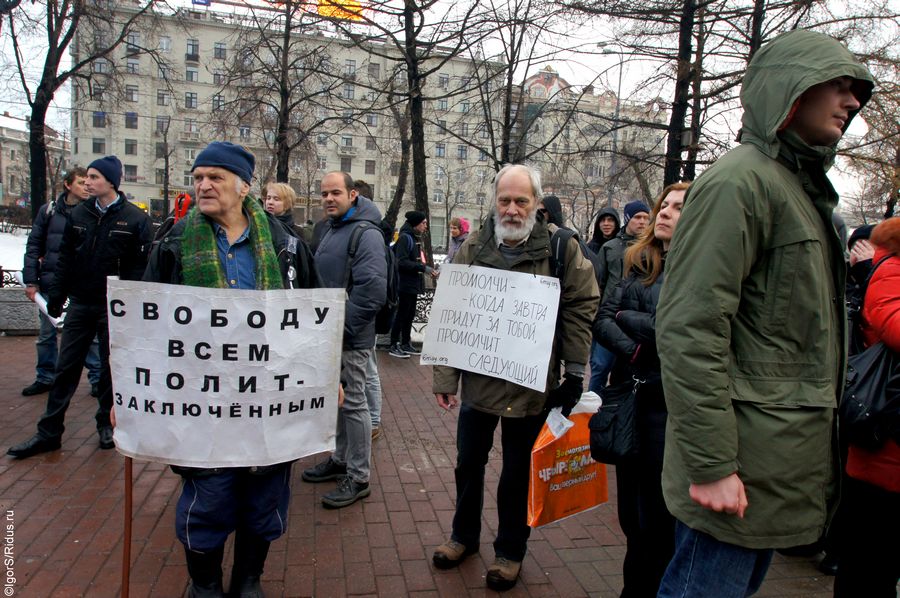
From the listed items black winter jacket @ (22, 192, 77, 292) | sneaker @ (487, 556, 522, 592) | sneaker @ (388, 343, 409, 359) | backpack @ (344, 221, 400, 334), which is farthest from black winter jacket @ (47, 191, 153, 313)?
sneaker @ (388, 343, 409, 359)

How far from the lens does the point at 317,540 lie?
11.2 ft

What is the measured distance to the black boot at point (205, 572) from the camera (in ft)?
8.42

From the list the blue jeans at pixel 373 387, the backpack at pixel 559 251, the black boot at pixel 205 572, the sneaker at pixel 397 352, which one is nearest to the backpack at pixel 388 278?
the blue jeans at pixel 373 387

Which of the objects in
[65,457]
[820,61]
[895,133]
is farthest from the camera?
[895,133]

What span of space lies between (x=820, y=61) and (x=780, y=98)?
12 cm

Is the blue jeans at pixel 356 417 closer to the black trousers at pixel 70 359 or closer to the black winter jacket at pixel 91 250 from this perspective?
the black trousers at pixel 70 359

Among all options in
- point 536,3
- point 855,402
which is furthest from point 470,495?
point 536,3

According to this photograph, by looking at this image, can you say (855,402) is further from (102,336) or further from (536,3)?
(536,3)

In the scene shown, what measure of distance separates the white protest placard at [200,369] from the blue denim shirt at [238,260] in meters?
0.24

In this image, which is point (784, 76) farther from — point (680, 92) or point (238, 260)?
point (680, 92)

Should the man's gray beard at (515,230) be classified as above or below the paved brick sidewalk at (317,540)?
above

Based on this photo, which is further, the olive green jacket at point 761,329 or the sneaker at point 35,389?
the sneaker at point 35,389

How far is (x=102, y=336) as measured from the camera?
4.61 metres

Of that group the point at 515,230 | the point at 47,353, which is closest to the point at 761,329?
the point at 515,230
